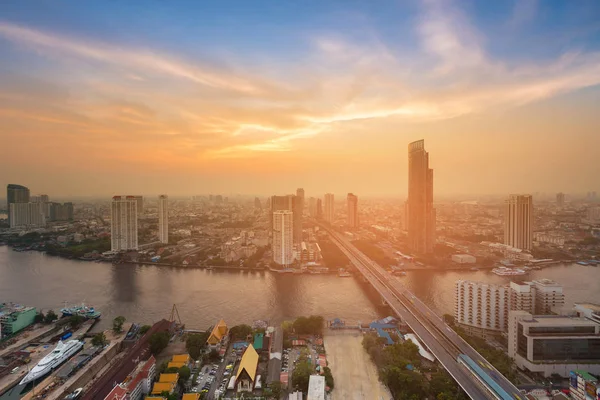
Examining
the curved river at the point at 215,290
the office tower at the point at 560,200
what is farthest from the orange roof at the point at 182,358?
the office tower at the point at 560,200

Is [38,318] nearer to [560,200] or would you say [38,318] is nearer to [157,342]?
[157,342]

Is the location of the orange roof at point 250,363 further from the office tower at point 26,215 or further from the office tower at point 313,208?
the office tower at point 313,208

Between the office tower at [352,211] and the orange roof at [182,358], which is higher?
the office tower at [352,211]

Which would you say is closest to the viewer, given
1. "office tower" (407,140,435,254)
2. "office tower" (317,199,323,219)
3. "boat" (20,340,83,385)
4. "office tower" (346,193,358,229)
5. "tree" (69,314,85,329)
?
"boat" (20,340,83,385)

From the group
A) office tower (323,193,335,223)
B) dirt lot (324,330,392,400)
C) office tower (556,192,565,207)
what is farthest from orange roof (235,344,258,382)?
office tower (323,193,335,223)

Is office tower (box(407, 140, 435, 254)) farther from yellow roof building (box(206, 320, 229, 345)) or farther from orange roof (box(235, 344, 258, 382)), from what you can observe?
orange roof (box(235, 344, 258, 382))

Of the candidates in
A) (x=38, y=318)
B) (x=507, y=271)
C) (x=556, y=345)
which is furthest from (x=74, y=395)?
(x=507, y=271)

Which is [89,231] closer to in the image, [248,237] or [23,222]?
[23,222]
